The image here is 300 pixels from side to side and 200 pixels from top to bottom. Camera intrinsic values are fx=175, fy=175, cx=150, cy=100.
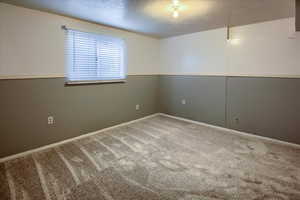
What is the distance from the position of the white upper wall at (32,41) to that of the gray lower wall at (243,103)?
2.49m

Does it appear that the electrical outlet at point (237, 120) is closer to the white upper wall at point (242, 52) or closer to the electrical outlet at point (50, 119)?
the white upper wall at point (242, 52)

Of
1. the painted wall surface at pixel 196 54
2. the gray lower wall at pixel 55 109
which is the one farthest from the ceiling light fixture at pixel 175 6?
the gray lower wall at pixel 55 109

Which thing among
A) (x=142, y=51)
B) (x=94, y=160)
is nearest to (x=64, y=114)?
(x=94, y=160)

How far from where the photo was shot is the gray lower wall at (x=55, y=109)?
2479 mm

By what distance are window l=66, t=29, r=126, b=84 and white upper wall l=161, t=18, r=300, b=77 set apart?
149 cm

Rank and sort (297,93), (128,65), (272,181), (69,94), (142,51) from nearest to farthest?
(272,181), (297,93), (69,94), (128,65), (142,51)

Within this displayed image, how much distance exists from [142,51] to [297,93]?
3.20 metres

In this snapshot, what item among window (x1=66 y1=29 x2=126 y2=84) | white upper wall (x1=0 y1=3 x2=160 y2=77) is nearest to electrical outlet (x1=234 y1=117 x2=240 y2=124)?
window (x1=66 y1=29 x2=126 y2=84)

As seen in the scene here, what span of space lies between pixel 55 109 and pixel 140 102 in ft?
6.66

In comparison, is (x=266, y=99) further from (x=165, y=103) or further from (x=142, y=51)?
(x=142, y=51)

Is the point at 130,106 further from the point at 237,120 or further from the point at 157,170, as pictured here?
the point at 237,120

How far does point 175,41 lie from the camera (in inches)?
175

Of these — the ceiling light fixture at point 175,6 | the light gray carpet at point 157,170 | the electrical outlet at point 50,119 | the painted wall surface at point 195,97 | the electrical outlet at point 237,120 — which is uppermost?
the ceiling light fixture at point 175,6

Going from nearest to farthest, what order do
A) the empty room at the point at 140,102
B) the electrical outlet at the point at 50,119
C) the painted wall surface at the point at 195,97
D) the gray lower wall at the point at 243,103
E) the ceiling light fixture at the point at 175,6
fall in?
the empty room at the point at 140,102
the ceiling light fixture at the point at 175,6
the electrical outlet at the point at 50,119
the gray lower wall at the point at 243,103
the painted wall surface at the point at 195,97
